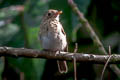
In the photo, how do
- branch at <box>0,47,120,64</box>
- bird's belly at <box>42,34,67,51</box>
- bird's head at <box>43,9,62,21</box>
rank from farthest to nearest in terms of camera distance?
bird's head at <box>43,9,62,21</box>, bird's belly at <box>42,34,67,51</box>, branch at <box>0,47,120,64</box>

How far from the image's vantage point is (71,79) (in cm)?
429

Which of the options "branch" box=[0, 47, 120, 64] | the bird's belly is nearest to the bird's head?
the bird's belly

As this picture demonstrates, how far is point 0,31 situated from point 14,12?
0.74 feet

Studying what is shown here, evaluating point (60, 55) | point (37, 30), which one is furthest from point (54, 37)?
point (60, 55)

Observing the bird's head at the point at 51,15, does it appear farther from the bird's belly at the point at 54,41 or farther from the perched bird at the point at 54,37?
the bird's belly at the point at 54,41

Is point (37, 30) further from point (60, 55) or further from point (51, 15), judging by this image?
point (60, 55)

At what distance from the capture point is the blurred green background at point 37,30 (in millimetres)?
3791

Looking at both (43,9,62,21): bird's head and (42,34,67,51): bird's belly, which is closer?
(42,34,67,51): bird's belly

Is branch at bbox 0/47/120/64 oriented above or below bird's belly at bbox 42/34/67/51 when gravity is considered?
below

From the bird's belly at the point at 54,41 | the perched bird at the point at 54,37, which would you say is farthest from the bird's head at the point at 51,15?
the bird's belly at the point at 54,41

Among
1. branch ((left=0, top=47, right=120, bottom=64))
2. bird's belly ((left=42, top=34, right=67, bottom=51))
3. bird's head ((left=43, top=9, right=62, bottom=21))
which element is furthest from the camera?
bird's head ((left=43, top=9, right=62, bottom=21))

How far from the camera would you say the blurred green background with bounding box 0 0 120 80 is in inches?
149

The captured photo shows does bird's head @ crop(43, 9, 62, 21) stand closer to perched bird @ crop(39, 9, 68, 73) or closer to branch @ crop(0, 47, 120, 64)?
perched bird @ crop(39, 9, 68, 73)

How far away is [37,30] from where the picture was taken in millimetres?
3949
